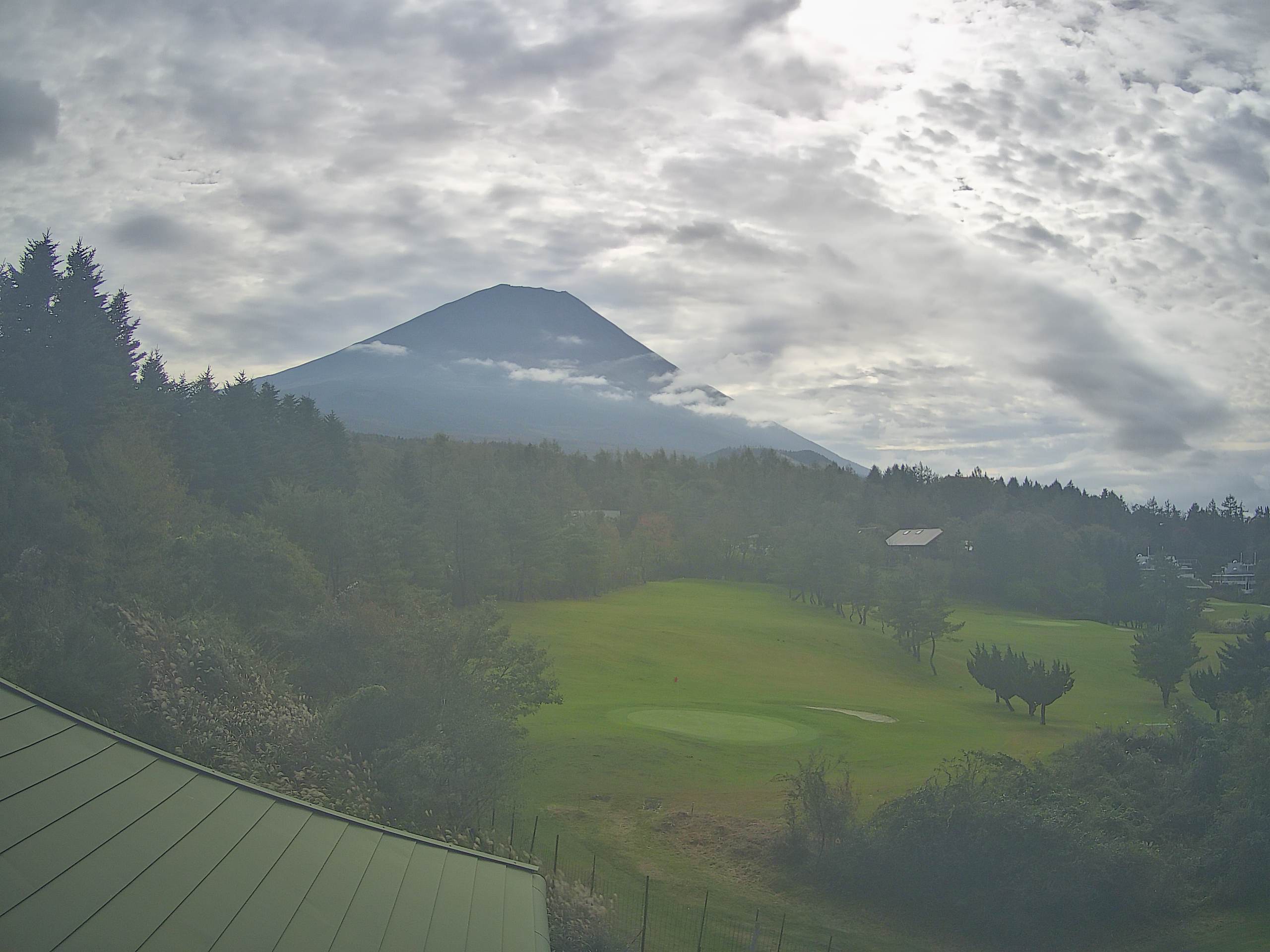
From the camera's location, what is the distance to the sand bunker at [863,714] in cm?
3934

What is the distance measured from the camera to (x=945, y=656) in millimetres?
67375

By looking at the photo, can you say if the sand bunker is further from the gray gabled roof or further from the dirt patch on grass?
the gray gabled roof

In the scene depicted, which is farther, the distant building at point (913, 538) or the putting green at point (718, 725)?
the distant building at point (913, 538)

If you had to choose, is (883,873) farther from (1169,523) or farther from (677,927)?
(1169,523)

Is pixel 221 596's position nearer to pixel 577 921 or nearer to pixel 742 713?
pixel 742 713

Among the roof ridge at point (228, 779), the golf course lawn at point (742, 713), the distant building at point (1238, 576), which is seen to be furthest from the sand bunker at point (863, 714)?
the distant building at point (1238, 576)

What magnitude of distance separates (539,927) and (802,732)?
2804 cm

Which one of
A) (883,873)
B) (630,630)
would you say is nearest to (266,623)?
(883,873)

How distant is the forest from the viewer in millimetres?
18922

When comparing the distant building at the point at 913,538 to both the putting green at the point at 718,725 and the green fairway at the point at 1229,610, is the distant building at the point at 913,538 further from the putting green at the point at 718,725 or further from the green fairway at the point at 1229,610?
the putting green at the point at 718,725

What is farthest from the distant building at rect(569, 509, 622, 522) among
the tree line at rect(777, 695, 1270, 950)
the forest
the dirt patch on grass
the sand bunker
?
the tree line at rect(777, 695, 1270, 950)

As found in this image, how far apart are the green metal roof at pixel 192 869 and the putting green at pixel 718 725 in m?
24.8

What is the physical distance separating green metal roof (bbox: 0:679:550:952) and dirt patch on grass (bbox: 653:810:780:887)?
42.8ft

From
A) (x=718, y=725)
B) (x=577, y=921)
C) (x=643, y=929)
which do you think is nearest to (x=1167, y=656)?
(x=718, y=725)
